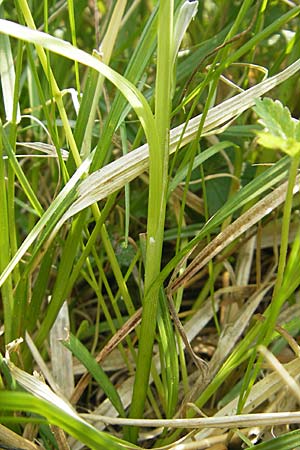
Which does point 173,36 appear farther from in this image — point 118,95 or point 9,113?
point 9,113

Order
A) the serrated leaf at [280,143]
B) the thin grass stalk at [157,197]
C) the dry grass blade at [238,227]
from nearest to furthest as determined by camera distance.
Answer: the serrated leaf at [280,143], the thin grass stalk at [157,197], the dry grass blade at [238,227]

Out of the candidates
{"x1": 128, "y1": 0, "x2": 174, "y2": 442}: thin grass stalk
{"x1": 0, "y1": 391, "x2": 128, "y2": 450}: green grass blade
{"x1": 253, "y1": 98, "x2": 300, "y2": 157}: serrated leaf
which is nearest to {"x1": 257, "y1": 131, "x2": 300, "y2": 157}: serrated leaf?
{"x1": 253, "y1": 98, "x2": 300, "y2": 157}: serrated leaf

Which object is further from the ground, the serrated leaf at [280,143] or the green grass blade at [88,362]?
the serrated leaf at [280,143]

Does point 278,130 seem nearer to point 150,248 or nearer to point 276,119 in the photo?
point 276,119

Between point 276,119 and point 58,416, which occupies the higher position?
point 276,119

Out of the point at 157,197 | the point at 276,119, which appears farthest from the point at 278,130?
the point at 157,197

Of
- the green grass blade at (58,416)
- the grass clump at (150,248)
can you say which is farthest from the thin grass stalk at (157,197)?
the green grass blade at (58,416)

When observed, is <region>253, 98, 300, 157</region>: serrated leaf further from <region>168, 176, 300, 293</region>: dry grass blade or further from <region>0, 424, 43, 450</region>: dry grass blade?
<region>0, 424, 43, 450</region>: dry grass blade

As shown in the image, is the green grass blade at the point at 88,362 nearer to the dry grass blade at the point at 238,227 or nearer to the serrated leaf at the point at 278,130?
the dry grass blade at the point at 238,227
